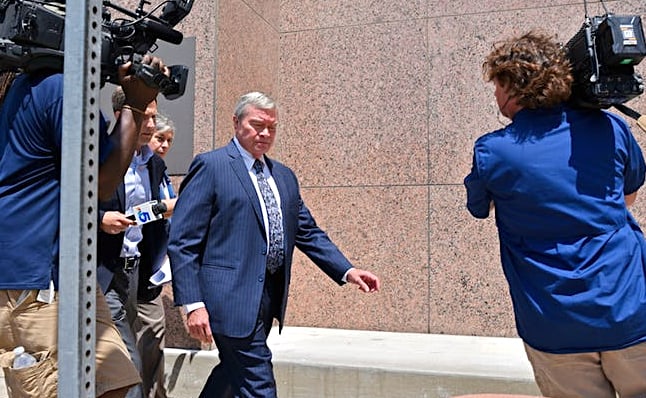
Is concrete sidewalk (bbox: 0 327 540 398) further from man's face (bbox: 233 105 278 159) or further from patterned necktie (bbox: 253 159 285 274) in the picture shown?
man's face (bbox: 233 105 278 159)

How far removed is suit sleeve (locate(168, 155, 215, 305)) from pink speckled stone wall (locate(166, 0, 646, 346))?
6.71ft

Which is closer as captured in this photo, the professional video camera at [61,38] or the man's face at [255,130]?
the professional video camera at [61,38]

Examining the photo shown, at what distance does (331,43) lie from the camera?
20.6 feet

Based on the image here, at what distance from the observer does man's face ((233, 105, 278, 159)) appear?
354cm

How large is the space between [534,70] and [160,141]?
283cm

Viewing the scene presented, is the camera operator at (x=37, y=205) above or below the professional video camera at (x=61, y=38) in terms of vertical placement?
below

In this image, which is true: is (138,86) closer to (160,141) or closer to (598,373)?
(598,373)

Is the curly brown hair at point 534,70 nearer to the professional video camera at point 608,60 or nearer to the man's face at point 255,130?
the professional video camera at point 608,60

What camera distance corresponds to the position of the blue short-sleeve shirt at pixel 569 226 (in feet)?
7.45

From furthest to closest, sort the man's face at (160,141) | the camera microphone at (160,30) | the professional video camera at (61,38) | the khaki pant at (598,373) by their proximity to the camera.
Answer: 1. the man's face at (160,141)
2. the camera microphone at (160,30)
3. the khaki pant at (598,373)
4. the professional video camera at (61,38)

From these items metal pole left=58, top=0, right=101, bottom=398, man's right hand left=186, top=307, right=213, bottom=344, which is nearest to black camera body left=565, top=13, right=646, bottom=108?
metal pole left=58, top=0, right=101, bottom=398

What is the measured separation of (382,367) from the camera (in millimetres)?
4477

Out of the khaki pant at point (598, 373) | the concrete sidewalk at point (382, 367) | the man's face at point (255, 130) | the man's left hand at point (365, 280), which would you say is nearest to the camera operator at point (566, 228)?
the khaki pant at point (598, 373)

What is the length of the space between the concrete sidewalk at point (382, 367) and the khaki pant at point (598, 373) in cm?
183
